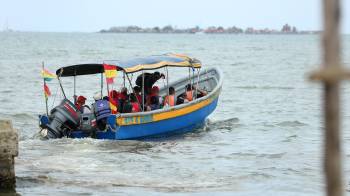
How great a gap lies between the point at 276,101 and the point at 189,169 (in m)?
15.6

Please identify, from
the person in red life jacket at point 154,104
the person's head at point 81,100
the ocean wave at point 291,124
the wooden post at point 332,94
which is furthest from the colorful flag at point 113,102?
the wooden post at point 332,94

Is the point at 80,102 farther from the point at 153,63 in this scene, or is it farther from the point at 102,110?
the point at 153,63

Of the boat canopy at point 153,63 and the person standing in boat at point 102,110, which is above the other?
the boat canopy at point 153,63

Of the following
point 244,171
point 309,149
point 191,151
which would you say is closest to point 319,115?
point 309,149

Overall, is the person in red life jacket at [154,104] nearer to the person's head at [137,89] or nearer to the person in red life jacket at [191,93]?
the person's head at [137,89]

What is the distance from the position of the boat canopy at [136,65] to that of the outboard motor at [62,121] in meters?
1.20

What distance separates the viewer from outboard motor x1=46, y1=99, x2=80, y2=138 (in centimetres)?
1507

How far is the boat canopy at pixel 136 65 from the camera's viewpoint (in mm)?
15566

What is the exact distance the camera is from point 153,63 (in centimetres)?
1617

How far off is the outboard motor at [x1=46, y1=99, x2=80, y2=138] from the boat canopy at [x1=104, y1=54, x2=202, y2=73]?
1.30 metres

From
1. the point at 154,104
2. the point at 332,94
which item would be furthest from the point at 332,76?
the point at 154,104

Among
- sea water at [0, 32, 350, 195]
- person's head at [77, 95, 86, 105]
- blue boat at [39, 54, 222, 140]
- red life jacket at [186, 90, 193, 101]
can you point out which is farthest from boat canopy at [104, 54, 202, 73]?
sea water at [0, 32, 350, 195]

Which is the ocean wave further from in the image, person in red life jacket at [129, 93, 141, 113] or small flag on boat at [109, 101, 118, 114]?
small flag on boat at [109, 101, 118, 114]

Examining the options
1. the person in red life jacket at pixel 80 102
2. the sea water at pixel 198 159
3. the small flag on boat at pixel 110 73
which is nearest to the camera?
the sea water at pixel 198 159
